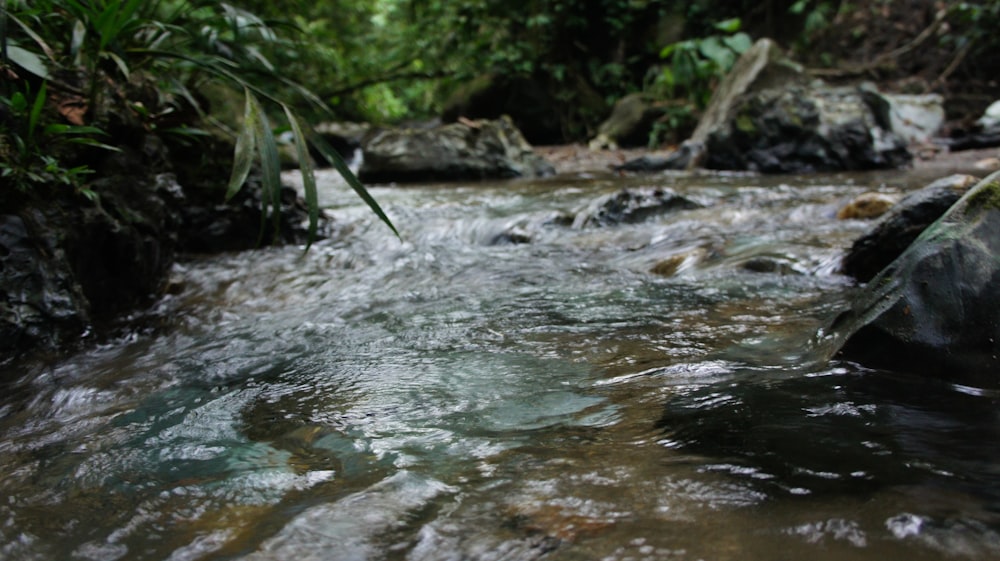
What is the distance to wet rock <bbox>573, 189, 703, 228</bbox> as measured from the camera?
4.44 metres

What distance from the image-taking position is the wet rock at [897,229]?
2668 millimetres

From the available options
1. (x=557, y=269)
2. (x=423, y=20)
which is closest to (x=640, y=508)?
(x=557, y=269)

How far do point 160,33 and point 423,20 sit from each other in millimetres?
11148

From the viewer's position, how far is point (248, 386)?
5.99 feet

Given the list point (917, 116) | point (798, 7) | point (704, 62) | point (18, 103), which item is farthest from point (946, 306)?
point (798, 7)

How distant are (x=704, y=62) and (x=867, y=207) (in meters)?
6.81

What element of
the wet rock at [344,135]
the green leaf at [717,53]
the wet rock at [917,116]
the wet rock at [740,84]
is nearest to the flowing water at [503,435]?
the wet rock at [740,84]

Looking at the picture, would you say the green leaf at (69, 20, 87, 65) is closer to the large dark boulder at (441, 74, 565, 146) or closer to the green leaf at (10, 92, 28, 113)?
the green leaf at (10, 92, 28, 113)

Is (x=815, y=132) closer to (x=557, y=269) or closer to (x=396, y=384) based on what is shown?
(x=557, y=269)

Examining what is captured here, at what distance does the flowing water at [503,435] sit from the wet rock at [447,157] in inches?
186

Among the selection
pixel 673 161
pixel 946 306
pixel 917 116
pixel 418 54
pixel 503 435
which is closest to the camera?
pixel 503 435

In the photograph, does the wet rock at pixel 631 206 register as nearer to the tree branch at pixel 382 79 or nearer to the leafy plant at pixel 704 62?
the tree branch at pixel 382 79

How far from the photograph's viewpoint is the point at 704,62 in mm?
10055

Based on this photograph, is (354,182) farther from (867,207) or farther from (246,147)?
(867,207)
